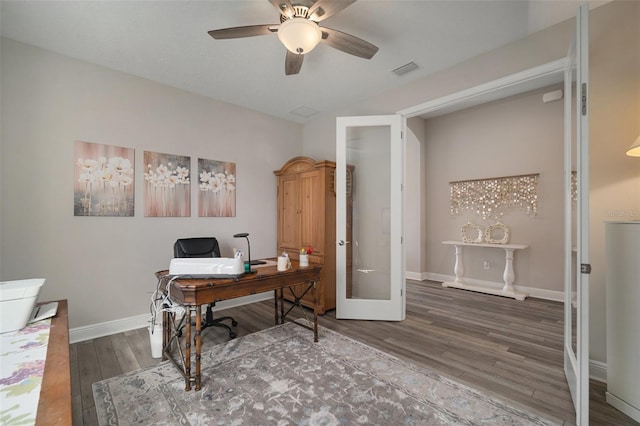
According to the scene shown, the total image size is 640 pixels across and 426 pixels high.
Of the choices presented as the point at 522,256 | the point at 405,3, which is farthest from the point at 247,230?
the point at 522,256

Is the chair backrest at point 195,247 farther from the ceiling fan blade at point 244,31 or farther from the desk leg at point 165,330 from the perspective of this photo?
the ceiling fan blade at point 244,31

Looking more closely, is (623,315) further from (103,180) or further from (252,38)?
(103,180)

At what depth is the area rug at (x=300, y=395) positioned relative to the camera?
1.73 m

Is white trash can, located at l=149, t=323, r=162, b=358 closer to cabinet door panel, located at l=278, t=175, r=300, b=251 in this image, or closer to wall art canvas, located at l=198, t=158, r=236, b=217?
wall art canvas, located at l=198, t=158, r=236, b=217

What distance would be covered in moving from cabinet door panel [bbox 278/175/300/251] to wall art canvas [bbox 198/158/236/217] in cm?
73

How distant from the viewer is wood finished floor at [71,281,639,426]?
1.94 meters

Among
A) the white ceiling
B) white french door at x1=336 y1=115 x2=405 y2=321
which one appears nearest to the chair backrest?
white french door at x1=336 y1=115 x2=405 y2=321

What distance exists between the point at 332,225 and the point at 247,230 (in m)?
1.30

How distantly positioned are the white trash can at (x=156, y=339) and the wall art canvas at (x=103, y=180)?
4.73 ft

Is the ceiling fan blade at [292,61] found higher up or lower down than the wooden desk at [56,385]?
higher up

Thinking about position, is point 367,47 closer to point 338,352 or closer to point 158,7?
point 158,7

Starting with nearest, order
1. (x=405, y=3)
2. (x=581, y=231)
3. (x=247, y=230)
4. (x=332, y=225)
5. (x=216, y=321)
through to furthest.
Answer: (x=581, y=231) < (x=405, y=3) < (x=216, y=321) < (x=332, y=225) < (x=247, y=230)

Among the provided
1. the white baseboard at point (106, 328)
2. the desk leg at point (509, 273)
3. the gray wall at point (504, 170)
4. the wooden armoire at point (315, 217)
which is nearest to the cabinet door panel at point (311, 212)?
the wooden armoire at point (315, 217)

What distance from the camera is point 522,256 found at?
455 cm
